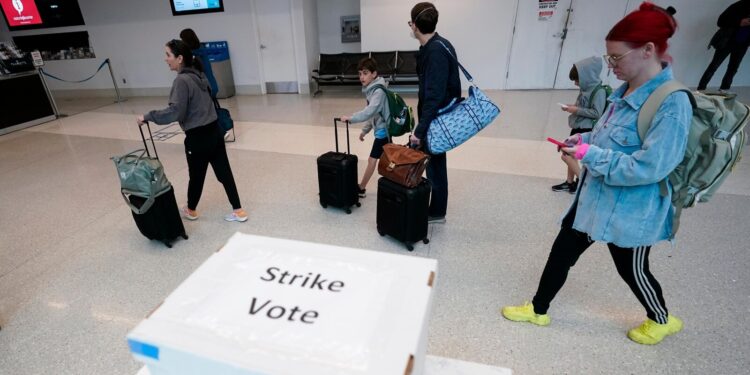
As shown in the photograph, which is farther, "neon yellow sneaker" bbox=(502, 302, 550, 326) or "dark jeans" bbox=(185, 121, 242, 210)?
"dark jeans" bbox=(185, 121, 242, 210)

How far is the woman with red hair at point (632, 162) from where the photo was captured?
1047 mm

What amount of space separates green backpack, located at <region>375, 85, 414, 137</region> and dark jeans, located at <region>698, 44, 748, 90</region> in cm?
650

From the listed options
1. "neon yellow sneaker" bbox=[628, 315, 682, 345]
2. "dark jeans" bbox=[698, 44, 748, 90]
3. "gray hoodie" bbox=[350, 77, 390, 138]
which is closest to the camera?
"neon yellow sneaker" bbox=[628, 315, 682, 345]

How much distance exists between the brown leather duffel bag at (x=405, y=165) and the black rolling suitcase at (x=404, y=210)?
55mm

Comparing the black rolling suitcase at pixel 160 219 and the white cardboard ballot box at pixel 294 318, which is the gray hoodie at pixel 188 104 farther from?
the white cardboard ballot box at pixel 294 318

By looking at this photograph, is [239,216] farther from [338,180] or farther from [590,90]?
[590,90]

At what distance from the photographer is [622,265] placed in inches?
56.9

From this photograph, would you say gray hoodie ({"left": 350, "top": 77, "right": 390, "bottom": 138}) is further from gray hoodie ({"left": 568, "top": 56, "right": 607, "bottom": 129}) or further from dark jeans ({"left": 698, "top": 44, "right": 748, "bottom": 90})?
dark jeans ({"left": 698, "top": 44, "right": 748, "bottom": 90})

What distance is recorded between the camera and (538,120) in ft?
17.4

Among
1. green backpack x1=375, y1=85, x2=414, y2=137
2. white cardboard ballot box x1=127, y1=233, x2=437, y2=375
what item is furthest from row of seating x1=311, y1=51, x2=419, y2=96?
white cardboard ballot box x1=127, y1=233, x2=437, y2=375

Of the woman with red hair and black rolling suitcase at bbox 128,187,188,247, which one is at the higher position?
the woman with red hair

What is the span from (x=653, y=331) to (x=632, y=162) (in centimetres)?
98

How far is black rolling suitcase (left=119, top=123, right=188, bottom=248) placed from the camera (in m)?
2.31

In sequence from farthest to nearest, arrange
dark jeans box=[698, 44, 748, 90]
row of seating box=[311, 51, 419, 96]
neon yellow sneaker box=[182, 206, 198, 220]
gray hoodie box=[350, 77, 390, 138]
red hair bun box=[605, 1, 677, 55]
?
1. row of seating box=[311, 51, 419, 96]
2. dark jeans box=[698, 44, 748, 90]
3. neon yellow sneaker box=[182, 206, 198, 220]
4. gray hoodie box=[350, 77, 390, 138]
5. red hair bun box=[605, 1, 677, 55]
